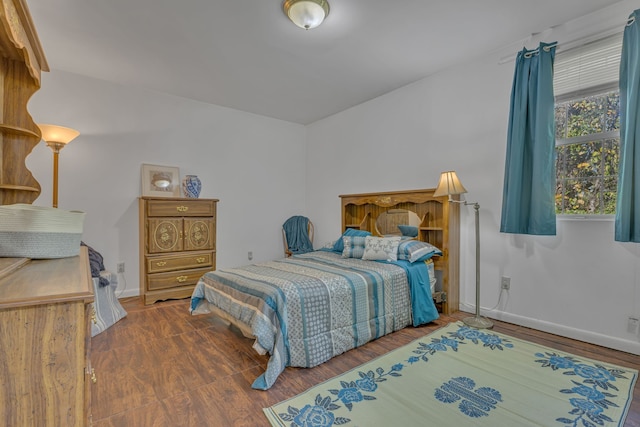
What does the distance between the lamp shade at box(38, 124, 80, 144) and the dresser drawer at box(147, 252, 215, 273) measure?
1451 mm

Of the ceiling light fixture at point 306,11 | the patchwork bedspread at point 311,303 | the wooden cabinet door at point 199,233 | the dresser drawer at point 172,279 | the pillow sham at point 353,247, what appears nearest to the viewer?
the patchwork bedspread at point 311,303

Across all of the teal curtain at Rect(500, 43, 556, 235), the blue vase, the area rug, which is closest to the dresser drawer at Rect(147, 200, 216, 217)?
the blue vase

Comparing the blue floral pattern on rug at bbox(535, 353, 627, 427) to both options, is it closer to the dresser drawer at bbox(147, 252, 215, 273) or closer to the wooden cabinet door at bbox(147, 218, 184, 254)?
the dresser drawer at bbox(147, 252, 215, 273)

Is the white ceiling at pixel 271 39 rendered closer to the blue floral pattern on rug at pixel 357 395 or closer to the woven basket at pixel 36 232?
the woven basket at pixel 36 232

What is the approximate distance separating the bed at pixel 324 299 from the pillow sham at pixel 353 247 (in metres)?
0.01

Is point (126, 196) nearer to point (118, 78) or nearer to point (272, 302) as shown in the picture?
point (118, 78)

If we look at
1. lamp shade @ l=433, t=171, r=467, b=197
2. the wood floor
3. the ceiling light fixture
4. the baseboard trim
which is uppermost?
the ceiling light fixture

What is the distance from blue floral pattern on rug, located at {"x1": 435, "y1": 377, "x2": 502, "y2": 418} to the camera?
1.64m

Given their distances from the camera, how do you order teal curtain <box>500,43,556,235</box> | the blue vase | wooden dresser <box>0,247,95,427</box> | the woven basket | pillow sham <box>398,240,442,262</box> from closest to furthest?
1. wooden dresser <box>0,247,95,427</box>
2. the woven basket
3. teal curtain <box>500,43,556,235</box>
4. pillow sham <box>398,240,442,262</box>
5. the blue vase

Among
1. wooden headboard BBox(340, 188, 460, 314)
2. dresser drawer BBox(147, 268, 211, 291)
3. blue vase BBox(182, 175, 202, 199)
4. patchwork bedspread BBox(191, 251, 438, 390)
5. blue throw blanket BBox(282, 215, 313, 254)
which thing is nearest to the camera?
patchwork bedspread BBox(191, 251, 438, 390)

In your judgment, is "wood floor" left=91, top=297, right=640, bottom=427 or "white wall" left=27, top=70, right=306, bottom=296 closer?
"wood floor" left=91, top=297, right=640, bottom=427

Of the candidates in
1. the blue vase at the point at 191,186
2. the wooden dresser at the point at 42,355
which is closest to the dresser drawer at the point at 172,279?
the blue vase at the point at 191,186

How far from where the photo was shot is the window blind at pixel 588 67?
2.39 m

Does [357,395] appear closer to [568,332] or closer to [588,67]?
[568,332]
